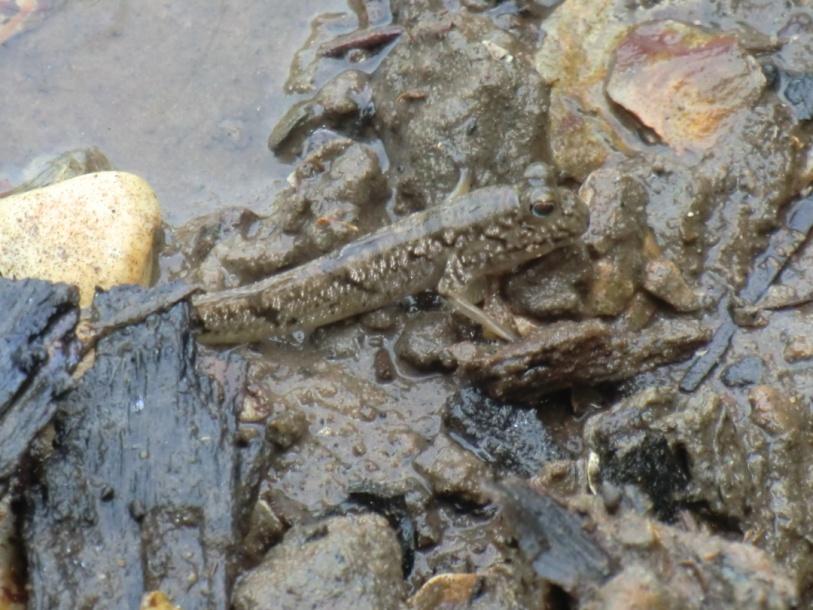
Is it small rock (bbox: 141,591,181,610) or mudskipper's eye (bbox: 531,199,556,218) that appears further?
mudskipper's eye (bbox: 531,199,556,218)

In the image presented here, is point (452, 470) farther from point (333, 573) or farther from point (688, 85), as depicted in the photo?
point (688, 85)

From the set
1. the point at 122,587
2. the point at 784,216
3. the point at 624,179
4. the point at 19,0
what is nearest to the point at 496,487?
the point at 122,587

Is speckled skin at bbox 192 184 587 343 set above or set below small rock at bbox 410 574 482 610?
above

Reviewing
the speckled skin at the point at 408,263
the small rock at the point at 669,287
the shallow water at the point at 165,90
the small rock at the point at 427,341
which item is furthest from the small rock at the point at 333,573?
the shallow water at the point at 165,90

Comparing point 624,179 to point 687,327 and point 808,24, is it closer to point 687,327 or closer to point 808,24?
point 687,327

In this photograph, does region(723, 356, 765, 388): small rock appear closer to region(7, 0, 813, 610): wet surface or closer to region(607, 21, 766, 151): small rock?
region(7, 0, 813, 610): wet surface

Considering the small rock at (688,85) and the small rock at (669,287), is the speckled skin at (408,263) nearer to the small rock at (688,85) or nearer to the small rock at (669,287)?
the small rock at (669,287)

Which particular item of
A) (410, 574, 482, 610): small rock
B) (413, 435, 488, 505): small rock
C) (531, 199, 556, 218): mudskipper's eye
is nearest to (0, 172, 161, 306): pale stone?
(413, 435, 488, 505): small rock
